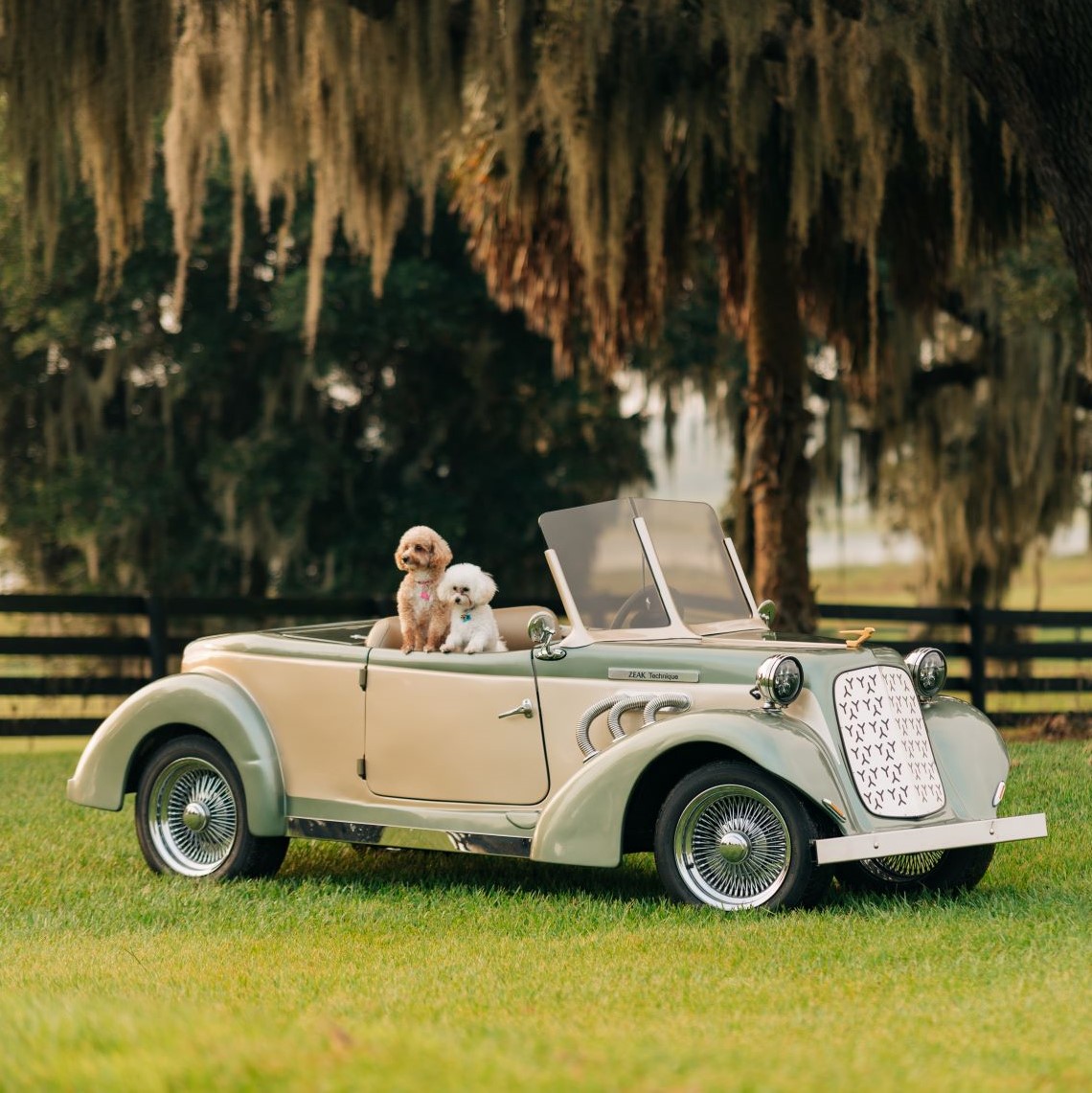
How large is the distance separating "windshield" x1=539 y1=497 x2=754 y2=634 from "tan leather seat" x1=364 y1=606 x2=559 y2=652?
0.50 metres

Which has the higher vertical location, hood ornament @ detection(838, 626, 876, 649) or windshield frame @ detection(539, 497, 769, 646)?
windshield frame @ detection(539, 497, 769, 646)

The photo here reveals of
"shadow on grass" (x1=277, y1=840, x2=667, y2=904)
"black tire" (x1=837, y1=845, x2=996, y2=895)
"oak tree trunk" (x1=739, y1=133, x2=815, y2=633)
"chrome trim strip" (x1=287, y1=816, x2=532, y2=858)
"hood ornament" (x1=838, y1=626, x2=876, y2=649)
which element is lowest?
"shadow on grass" (x1=277, y1=840, x2=667, y2=904)

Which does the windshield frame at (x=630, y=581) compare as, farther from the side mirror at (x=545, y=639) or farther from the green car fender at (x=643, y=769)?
the green car fender at (x=643, y=769)

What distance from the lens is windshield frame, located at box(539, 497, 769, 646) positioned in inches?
270

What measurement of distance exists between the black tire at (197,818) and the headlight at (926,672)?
2887mm

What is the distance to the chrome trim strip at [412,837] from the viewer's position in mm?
6656

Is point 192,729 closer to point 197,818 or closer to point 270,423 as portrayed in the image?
point 197,818

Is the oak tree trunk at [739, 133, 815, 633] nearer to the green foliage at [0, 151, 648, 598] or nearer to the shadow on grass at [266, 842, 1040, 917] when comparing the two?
the shadow on grass at [266, 842, 1040, 917]

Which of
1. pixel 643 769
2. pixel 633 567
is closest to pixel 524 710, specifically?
pixel 643 769

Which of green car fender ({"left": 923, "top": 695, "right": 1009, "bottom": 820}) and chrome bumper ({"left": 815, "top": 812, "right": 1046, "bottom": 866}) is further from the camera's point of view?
green car fender ({"left": 923, "top": 695, "right": 1009, "bottom": 820})

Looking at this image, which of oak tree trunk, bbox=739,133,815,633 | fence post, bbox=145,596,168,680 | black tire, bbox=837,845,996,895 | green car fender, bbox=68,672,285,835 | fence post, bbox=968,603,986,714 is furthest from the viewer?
fence post, bbox=968,603,986,714

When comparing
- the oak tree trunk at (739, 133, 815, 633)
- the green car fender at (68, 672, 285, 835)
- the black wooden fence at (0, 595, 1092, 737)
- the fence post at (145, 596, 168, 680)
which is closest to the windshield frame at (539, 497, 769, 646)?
the green car fender at (68, 672, 285, 835)

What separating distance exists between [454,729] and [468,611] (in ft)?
1.69

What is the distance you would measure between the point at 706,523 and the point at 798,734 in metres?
1.61
